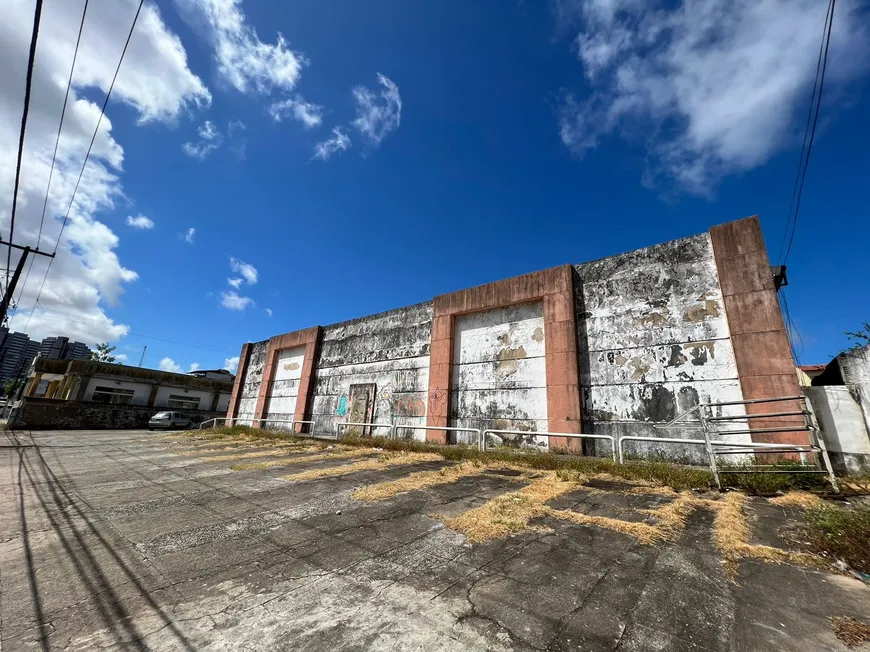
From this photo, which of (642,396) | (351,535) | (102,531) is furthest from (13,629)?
Answer: (642,396)

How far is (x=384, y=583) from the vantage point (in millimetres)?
2906

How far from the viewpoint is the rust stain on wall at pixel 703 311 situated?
28.1 ft

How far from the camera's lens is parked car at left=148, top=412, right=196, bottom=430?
26.8 metres

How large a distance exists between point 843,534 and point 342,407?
15922 millimetres

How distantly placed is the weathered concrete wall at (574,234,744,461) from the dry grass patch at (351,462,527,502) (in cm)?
380

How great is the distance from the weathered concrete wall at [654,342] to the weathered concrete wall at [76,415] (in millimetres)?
34102

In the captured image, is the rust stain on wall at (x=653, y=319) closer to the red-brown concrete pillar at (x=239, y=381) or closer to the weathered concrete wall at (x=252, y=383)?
the weathered concrete wall at (x=252, y=383)

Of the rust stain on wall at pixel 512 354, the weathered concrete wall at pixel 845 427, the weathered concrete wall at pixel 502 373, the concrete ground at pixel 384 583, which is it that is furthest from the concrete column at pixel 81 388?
the weathered concrete wall at pixel 845 427

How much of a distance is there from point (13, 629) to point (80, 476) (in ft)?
23.5

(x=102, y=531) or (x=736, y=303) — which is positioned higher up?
(x=736, y=303)

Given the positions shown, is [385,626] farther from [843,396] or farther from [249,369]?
[249,369]

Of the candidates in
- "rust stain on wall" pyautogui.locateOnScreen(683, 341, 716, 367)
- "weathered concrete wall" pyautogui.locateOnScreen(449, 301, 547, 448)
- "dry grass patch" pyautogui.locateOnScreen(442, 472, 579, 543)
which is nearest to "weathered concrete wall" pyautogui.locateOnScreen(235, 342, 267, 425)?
"weathered concrete wall" pyautogui.locateOnScreen(449, 301, 547, 448)

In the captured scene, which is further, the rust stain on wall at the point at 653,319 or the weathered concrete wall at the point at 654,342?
the rust stain on wall at the point at 653,319

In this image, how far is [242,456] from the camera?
10.1 meters
